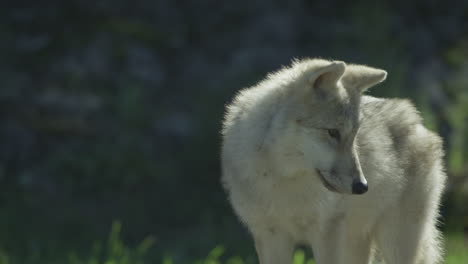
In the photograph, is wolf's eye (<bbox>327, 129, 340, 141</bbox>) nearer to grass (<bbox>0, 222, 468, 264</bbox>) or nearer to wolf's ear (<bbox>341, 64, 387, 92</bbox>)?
wolf's ear (<bbox>341, 64, 387, 92</bbox>)

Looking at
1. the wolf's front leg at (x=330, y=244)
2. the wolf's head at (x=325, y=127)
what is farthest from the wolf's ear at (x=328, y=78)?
the wolf's front leg at (x=330, y=244)

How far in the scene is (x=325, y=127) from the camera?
464 centimetres

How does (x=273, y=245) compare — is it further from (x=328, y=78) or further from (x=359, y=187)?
(x=328, y=78)

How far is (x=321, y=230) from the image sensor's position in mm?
4867

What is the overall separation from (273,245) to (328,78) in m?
1.15

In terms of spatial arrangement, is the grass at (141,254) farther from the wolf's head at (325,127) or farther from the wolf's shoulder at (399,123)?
the wolf's head at (325,127)

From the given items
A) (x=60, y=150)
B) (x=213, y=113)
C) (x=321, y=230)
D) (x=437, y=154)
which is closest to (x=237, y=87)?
(x=213, y=113)

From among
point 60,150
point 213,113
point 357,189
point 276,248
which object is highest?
point 357,189

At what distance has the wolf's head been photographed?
4582mm

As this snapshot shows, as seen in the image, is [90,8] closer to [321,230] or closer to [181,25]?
[181,25]

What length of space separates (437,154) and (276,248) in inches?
58.8

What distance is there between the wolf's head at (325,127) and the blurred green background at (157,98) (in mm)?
3754

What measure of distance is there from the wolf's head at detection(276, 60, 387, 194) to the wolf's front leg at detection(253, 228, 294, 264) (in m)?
0.53

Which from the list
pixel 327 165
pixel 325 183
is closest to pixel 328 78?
pixel 327 165
